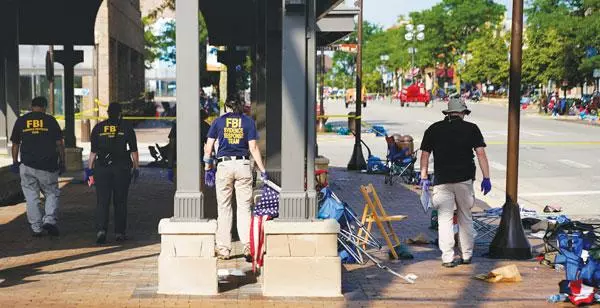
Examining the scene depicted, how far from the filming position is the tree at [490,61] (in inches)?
3666

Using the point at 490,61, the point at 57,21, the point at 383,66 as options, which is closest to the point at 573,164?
the point at 57,21

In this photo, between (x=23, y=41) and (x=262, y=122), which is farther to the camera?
(x=23, y=41)

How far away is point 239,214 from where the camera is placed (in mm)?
10305

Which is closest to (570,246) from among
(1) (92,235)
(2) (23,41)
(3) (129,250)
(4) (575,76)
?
(3) (129,250)

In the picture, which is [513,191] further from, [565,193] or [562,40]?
[562,40]

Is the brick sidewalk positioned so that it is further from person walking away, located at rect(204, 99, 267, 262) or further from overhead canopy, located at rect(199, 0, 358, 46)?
overhead canopy, located at rect(199, 0, 358, 46)

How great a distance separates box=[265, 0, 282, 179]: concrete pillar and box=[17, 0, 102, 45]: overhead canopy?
649 cm

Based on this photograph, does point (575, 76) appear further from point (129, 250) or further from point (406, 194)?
point (129, 250)

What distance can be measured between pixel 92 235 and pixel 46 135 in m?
1.43

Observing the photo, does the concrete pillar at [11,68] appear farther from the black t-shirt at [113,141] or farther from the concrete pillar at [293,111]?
the concrete pillar at [293,111]

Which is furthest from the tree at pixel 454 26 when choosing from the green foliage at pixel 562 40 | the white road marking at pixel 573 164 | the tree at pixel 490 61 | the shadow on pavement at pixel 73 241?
the shadow on pavement at pixel 73 241

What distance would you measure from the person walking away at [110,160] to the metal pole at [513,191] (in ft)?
14.7

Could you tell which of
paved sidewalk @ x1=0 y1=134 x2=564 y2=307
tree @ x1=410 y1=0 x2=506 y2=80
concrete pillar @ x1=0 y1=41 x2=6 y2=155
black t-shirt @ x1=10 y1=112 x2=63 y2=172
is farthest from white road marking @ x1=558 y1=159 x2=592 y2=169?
tree @ x1=410 y1=0 x2=506 y2=80

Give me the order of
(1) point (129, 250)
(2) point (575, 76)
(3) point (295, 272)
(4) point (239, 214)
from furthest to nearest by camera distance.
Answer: (2) point (575, 76) → (1) point (129, 250) → (4) point (239, 214) → (3) point (295, 272)
